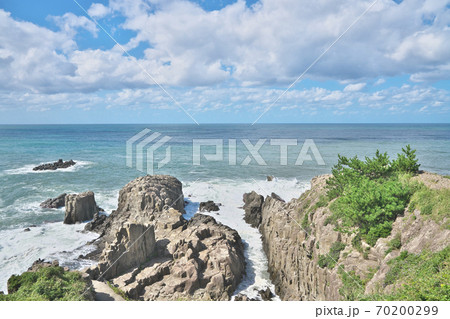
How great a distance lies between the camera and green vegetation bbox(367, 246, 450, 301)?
7477mm

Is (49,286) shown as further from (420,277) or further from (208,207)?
(208,207)

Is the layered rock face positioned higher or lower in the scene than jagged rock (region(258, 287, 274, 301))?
higher

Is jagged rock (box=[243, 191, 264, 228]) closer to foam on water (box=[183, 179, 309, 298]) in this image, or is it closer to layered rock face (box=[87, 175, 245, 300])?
foam on water (box=[183, 179, 309, 298])

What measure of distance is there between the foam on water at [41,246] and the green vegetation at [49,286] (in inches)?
469

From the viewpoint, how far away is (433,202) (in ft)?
41.8

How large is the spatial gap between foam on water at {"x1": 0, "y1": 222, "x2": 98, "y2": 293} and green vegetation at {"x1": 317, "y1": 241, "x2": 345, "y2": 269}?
19913 mm

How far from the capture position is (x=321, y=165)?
61531 mm

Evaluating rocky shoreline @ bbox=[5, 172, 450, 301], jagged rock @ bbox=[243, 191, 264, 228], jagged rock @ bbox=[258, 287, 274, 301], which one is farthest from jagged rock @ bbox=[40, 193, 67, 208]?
jagged rock @ bbox=[258, 287, 274, 301]

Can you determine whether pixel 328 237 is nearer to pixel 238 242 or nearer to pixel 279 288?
pixel 279 288

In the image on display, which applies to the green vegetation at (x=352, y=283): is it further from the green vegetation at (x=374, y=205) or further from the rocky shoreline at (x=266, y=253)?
the green vegetation at (x=374, y=205)

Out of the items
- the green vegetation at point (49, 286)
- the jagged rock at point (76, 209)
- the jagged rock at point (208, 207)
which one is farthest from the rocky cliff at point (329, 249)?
the jagged rock at point (76, 209)

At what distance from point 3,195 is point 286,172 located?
158 ft

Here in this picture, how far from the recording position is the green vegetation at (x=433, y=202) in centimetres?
1187

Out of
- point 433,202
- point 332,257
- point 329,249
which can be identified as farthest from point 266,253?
point 433,202
